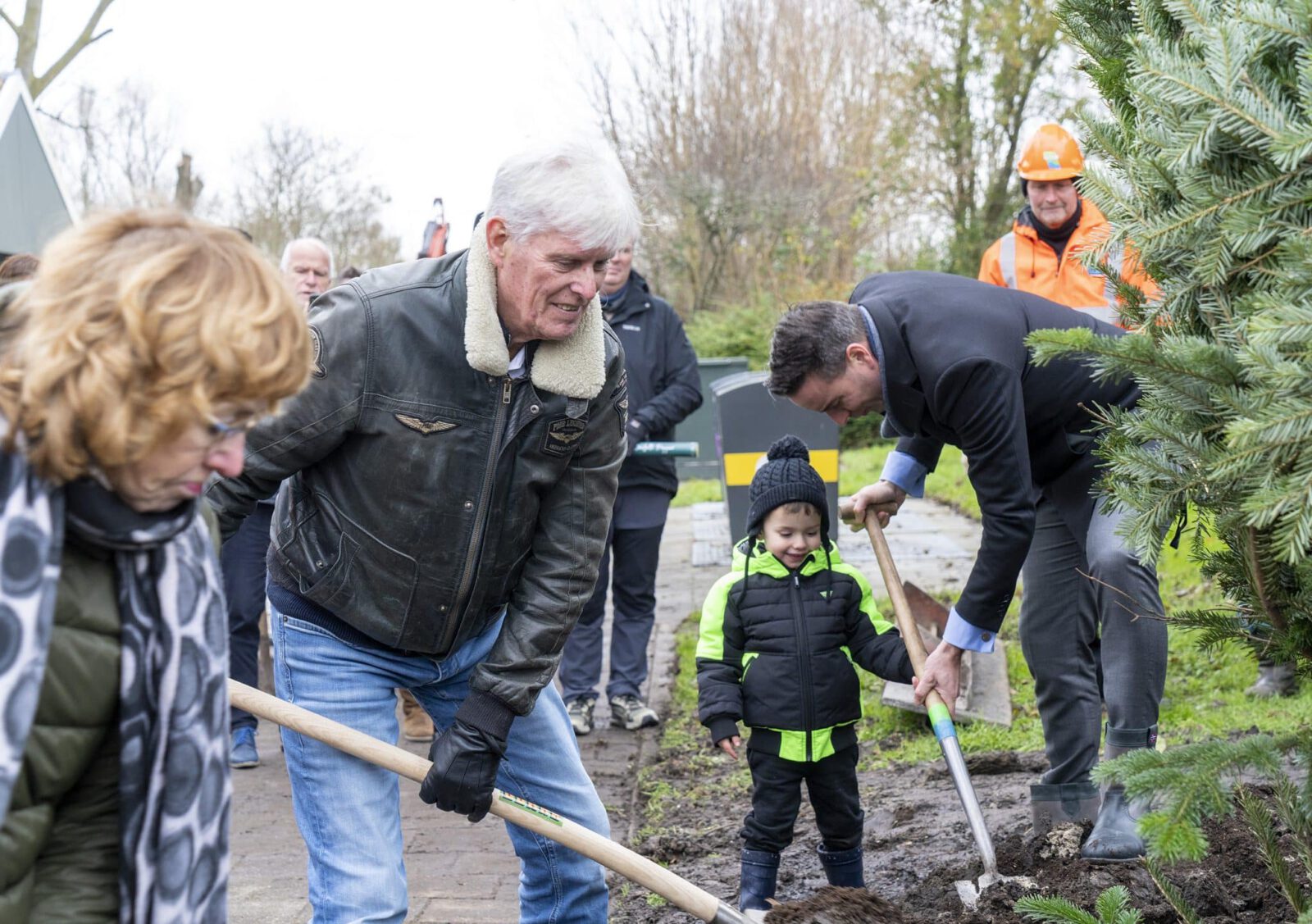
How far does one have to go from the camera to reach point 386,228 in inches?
1147

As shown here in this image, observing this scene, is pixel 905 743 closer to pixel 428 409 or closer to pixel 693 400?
pixel 693 400

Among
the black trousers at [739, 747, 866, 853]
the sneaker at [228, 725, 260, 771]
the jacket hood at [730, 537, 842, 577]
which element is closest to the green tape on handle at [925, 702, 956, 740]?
the black trousers at [739, 747, 866, 853]

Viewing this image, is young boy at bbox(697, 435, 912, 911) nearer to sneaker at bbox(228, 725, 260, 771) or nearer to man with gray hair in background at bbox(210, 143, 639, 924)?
man with gray hair in background at bbox(210, 143, 639, 924)

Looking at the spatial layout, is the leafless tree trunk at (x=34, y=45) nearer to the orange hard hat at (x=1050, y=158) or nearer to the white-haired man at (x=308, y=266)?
the white-haired man at (x=308, y=266)

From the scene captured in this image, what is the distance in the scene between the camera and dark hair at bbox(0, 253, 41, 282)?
4.46 m

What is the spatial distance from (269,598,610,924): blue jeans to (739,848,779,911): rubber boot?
1136 mm

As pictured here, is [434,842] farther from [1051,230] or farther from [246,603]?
[1051,230]

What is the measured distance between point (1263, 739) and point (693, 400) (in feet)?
15.7

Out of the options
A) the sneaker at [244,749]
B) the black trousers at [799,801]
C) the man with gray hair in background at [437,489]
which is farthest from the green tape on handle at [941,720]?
the sneaker at [244,749]

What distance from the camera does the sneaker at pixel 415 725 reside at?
6.38 meters

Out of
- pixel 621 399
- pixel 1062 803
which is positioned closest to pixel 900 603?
pixel 1062 803

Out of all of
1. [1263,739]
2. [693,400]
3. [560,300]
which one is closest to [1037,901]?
[1263,739]

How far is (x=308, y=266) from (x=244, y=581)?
182 centimetres

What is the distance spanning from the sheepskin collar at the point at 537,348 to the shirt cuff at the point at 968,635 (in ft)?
5.09
